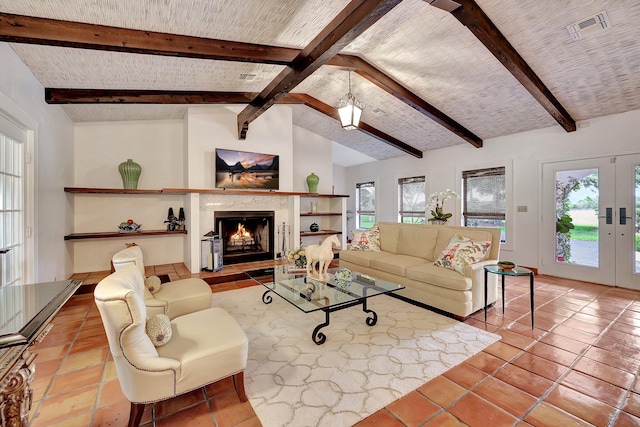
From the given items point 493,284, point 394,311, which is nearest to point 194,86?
point 394,311

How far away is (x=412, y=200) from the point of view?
716cm

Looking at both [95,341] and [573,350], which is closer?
[573,350]

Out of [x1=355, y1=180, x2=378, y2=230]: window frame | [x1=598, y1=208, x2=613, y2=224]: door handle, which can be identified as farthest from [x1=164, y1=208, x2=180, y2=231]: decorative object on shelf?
[x1=598, y1=208, x2=613, y2=224]: door handle

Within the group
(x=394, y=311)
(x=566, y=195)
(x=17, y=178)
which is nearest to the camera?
(x=17, y=178)

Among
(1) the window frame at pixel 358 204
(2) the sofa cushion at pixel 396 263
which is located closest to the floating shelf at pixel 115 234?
(2) the sofa cushion at pixel 396 263

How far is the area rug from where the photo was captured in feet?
5.63

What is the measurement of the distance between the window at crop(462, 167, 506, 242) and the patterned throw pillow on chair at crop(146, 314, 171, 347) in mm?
5813

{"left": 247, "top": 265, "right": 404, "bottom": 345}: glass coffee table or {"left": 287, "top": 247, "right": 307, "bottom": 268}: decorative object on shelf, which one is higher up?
{"left": 287, "top": 247, "right": 307, "bottom": 268}: decorative object on shelf

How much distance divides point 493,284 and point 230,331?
120 inches

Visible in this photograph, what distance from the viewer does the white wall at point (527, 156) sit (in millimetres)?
4074

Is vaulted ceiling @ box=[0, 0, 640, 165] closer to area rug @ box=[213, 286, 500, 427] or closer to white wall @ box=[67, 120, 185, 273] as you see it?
white wall @ box=[67, 120, 185, 273]

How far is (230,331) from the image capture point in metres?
1.82

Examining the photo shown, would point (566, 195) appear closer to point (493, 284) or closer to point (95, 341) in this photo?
point (493, 284)

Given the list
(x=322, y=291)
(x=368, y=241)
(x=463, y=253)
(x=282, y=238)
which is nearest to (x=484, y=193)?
(x=368, y=241)
